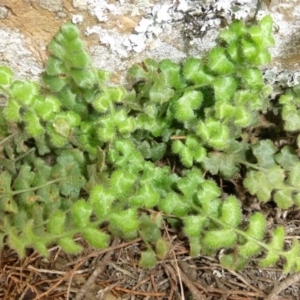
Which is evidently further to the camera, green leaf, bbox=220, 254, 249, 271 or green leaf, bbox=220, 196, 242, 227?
green leaf, bbox=220, 254, 249, 271

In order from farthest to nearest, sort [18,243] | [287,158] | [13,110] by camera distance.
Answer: [287,158]
[13,110]
[18,243]

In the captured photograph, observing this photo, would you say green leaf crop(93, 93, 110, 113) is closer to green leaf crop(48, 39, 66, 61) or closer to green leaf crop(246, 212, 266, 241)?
green leaf crop(48, 39, 66, 61)

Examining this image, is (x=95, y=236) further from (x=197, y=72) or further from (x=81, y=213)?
(x=197, y=72)

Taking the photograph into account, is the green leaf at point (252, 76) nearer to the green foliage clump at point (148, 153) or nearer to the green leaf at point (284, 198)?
the green foliage clump at point (148, 153)

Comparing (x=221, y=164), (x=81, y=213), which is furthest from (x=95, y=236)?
(x=221, y=164)

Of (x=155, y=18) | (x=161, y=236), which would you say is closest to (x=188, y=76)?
(x=155, y=18)

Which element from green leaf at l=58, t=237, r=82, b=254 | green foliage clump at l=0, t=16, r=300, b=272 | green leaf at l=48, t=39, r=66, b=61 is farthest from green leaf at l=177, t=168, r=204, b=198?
green leaf at l=48, t=39, r=66, b=61
